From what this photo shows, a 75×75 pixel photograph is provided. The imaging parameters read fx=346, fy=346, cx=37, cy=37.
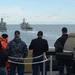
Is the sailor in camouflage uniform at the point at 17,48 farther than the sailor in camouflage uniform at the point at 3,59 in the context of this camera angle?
Yes

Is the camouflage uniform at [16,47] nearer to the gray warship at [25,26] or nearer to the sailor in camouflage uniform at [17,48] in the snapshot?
the sailor in camouflage uniform at [17,48]

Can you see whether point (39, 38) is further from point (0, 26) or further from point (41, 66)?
point (0, 26)

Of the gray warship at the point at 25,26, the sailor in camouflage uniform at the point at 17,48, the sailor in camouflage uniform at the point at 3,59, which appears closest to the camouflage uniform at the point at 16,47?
the sailor in camouflage uniform at the point at 17,48

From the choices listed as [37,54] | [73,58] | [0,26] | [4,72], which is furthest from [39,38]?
[0,26]

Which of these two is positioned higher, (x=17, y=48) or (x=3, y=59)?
(x=17, y=48)

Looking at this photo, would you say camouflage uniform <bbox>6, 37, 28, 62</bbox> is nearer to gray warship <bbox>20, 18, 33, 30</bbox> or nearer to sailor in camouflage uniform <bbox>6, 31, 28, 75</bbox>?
sailor in camouflage uniform <bbox>6, 31, 28, 75</bbox>

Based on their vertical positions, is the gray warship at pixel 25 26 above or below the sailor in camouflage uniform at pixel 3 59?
above

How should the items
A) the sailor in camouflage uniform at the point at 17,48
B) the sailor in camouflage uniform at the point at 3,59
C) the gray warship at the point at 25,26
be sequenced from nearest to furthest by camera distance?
the sailor in camouflage uniform at the point at 3,59 < the sailor in camouflage uniform at the point at 17,48 < the gray warship at the point at 25,26

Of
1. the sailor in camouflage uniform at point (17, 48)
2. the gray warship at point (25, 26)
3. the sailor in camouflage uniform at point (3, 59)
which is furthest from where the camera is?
the gray warship at point (25, 26)

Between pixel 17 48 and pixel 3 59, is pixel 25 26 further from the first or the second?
pixel 3 59

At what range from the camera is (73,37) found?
10.6 m

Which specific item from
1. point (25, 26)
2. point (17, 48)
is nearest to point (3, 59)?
point (17, 48)

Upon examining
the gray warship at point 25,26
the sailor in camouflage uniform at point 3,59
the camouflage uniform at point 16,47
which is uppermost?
the gray warship at point 25,26

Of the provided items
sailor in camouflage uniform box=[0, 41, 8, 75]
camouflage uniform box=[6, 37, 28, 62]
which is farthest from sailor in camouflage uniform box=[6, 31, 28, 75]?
sailor in camouflage uniform box=[0, 41, 8, 75]
